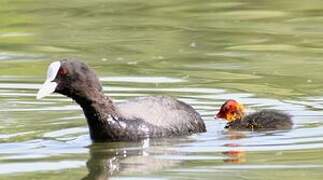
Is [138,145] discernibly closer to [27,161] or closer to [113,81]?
[27,161]

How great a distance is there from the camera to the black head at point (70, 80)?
10469 millimetres

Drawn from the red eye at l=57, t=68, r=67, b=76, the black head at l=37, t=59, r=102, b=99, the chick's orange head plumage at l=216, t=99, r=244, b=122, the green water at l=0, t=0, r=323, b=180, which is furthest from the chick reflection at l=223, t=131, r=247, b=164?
the red eye at l=57, t=68, r=67, b=76

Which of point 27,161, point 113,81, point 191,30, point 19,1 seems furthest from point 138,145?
point 19,1

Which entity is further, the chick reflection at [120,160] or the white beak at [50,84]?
the white beak at [50,84]

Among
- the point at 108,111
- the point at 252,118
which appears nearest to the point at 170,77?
the point at 252,118

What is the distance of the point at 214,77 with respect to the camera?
13.7 metres

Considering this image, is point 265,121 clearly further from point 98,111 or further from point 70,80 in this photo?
point 70,80

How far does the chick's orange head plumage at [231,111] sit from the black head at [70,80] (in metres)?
1.30

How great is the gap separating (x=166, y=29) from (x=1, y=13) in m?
3.07

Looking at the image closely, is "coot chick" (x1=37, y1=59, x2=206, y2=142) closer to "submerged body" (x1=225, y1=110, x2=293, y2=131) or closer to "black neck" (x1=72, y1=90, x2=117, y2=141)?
"black neck" (x1=72, y1=90, x2=117, y2=141)

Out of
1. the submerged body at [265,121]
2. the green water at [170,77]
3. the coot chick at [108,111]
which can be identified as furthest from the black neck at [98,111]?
the submerged body at [265,121]

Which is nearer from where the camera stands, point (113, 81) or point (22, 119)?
point (22, 119)

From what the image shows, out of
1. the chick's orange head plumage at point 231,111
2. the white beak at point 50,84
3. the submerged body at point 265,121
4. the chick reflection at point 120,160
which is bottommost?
the chick reflection at point 120,160

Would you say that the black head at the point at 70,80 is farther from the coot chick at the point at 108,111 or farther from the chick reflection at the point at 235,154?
the chick reflection at the point at 235,154
